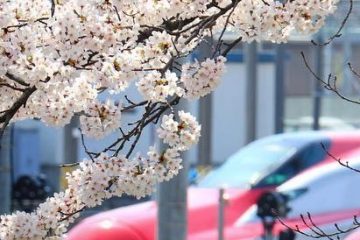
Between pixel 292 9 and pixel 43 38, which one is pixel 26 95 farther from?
pixel 292 9

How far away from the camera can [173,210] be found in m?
7.60

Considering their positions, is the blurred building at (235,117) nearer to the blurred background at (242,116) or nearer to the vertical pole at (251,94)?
the blurred background at (242,116)

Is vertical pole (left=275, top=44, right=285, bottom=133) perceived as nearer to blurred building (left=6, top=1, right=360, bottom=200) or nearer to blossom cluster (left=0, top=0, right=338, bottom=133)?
blurred building (left=6, top=1, right=360, bottom=200)

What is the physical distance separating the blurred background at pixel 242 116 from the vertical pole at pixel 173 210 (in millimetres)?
9163

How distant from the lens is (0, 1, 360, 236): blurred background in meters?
19.7

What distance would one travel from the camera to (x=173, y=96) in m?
4.64

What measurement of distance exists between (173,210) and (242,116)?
2019 cm

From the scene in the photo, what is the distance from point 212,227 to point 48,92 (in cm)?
552

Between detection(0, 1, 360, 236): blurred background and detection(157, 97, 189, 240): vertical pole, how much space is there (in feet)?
30.1

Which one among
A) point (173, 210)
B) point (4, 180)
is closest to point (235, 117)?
point (4, 180)

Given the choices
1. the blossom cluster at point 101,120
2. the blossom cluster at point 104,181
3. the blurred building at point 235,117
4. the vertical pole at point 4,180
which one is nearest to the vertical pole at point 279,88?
the blurred building at point 235,117

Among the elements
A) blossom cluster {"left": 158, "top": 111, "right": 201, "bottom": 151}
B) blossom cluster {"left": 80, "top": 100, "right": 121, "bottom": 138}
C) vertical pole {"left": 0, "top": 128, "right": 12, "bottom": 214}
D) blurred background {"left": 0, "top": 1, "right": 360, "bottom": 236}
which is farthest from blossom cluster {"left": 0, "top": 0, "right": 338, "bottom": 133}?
blurred background {"left": 0, "top": 1, "right": 360, "bottom": 236}

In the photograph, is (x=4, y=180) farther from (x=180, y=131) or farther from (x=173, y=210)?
(x=180, y=131)

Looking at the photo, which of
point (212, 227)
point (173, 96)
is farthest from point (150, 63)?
point (212, 227)
